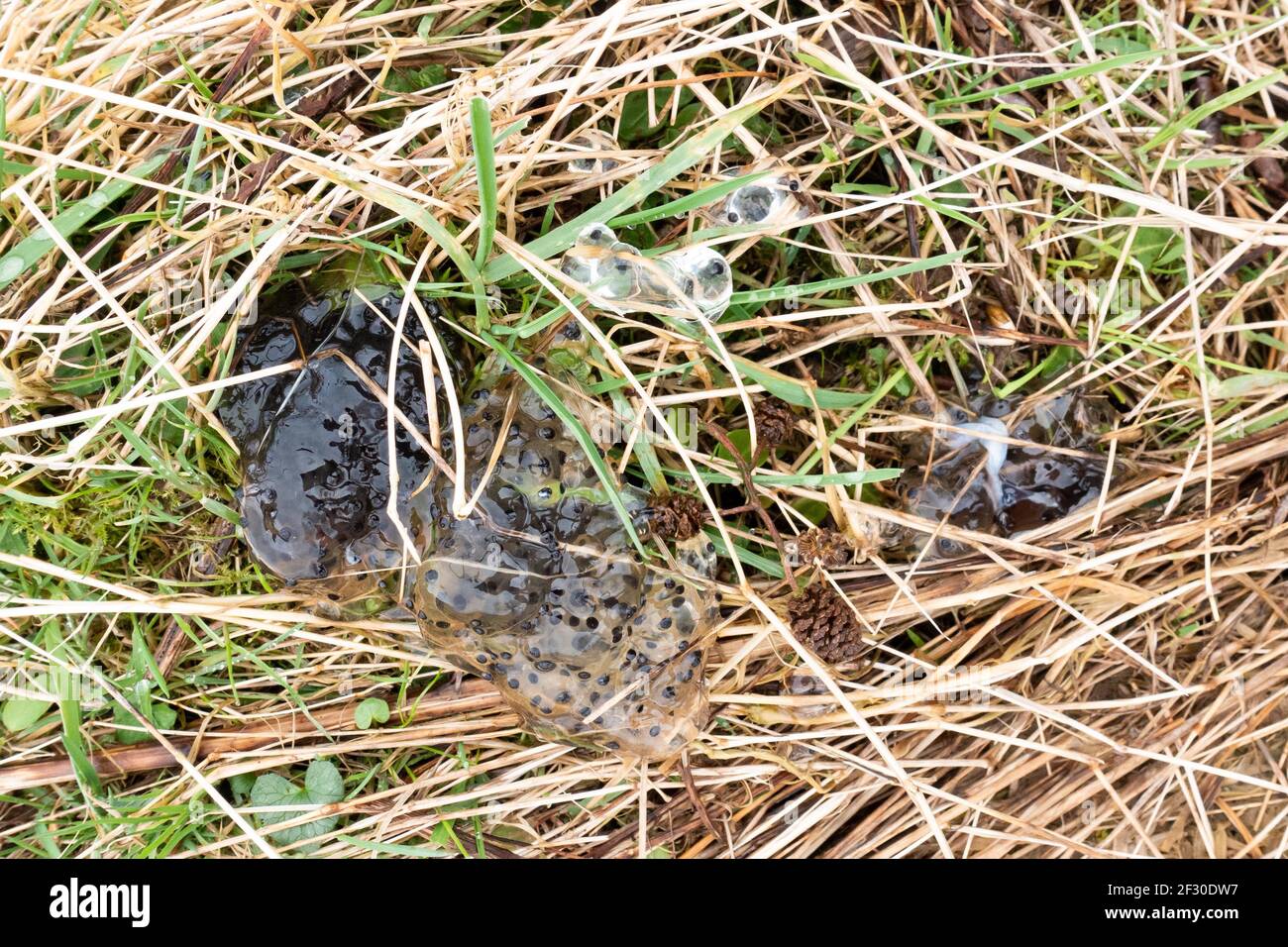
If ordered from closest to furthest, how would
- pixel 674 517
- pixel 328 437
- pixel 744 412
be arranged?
pixel 328 437
pixel 674 517
pixel 744 412

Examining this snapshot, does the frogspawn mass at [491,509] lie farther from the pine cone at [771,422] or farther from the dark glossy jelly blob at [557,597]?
the pine cone at [771,422]

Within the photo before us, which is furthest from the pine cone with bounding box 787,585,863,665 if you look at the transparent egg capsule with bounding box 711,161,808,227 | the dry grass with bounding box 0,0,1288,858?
the transparent egg capsule with bounding box 711,161,808,227

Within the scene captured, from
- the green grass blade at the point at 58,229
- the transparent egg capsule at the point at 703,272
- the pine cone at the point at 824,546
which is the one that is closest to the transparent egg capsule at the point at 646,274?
the transparent egg capsule at the point at 703,272

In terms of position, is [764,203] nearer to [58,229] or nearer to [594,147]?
[594,147]

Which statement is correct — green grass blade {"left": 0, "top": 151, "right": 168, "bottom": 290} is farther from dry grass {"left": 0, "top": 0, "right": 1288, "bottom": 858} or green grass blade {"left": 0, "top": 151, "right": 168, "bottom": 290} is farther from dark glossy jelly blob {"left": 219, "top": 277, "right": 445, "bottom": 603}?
dark glossy jelly blob {"left": 219, "top": 277, "right": 445, "bottom": 603}

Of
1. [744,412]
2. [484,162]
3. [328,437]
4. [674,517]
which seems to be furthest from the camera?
[744,412]

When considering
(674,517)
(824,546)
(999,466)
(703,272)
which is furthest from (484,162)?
(999,466)

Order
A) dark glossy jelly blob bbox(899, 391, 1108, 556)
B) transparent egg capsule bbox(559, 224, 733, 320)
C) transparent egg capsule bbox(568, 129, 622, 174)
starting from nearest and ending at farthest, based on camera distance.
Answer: transparent egg capsule bbox(559, 224, 733, 320), transparent egg capsule bbox(568, 129, 622, 174), dark glossy jelly blob bbox(899, 391, 1108, 556)
